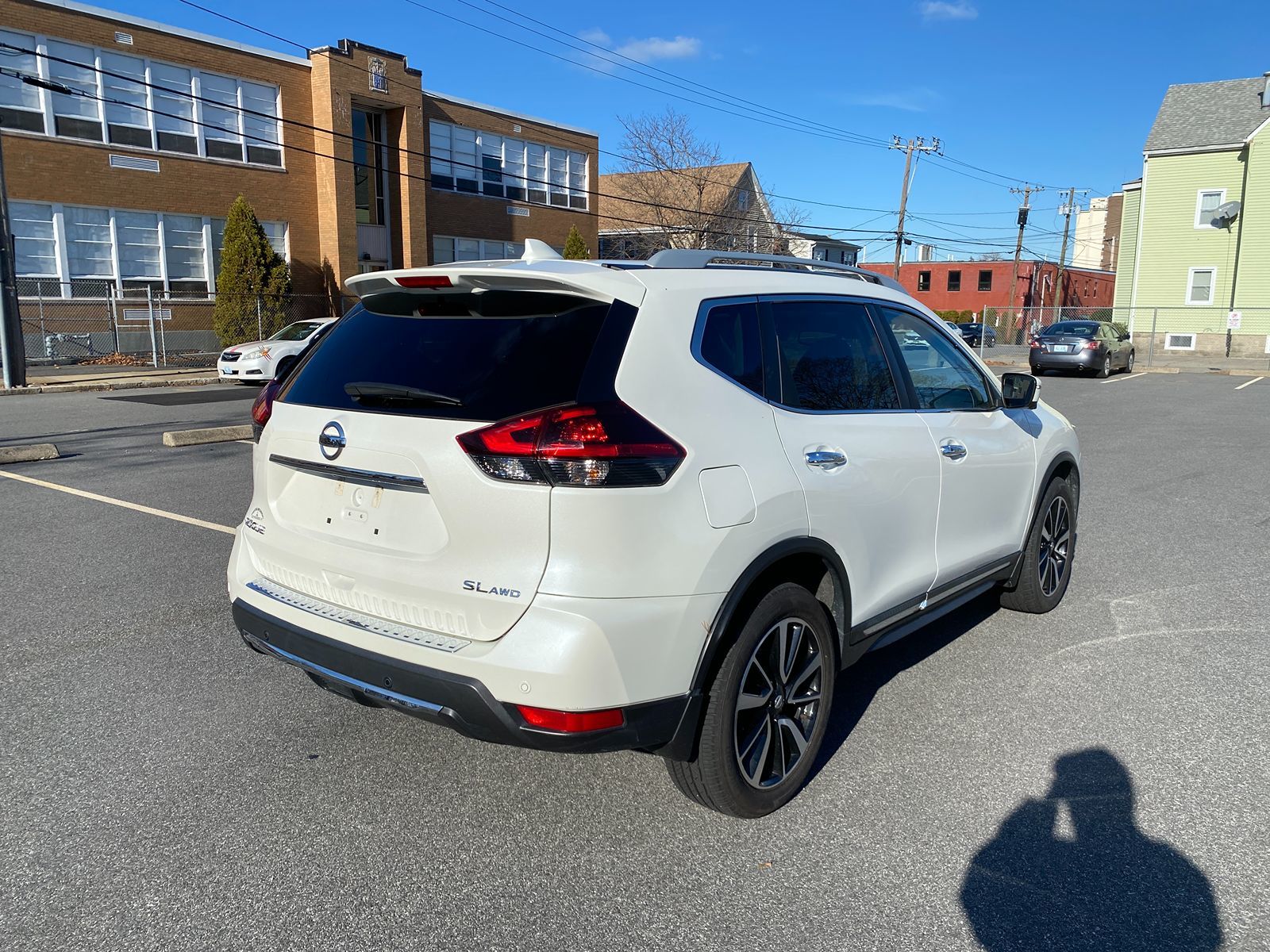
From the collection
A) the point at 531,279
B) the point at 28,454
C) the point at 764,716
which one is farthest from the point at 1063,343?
the point at 531,279

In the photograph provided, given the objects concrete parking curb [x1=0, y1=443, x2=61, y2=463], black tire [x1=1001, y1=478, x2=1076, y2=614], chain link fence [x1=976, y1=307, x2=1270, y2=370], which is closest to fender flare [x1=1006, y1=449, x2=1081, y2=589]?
black tire [x1=1001, y1=478, x2=1076, y2=614]

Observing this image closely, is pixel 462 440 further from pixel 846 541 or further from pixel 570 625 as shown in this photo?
pixel 846 541

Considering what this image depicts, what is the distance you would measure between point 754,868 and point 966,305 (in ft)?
219

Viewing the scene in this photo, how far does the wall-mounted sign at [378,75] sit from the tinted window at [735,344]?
29638mm

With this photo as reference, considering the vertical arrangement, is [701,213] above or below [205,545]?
above

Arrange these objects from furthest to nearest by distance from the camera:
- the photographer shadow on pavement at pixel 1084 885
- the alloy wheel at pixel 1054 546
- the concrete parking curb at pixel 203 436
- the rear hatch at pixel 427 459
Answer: the concrete parking curb at pixel 203 436 < the alloy wheel at pixel 1054 546 < the rear hatch at pixel 427 459 < the photographer shadow on pavement at pixel 1084 885

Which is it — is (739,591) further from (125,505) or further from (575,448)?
(125,505)

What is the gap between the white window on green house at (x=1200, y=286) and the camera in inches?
1534

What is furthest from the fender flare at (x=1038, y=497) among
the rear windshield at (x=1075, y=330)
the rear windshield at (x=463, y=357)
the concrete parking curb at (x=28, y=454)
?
the rear windshield at (x=1075, y=330)

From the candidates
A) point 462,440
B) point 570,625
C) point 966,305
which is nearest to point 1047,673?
point 570,625

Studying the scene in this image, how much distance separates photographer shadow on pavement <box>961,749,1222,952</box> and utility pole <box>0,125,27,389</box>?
21032mm

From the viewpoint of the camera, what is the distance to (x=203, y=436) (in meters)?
11.4

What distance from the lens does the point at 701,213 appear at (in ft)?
140

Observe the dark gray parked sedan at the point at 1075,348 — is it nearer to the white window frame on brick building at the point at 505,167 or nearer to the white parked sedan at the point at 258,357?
the white parked sedan at the point at 258,357
